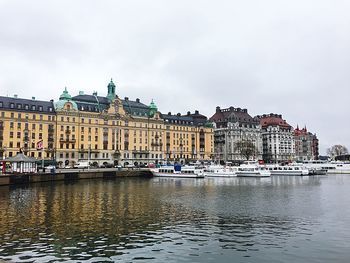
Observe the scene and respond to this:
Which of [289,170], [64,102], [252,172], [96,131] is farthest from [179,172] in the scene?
[64,102]

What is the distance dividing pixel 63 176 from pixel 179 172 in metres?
42.3

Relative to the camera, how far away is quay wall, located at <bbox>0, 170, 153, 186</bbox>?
88356mm

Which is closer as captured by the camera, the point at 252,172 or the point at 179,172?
the point at 252,172

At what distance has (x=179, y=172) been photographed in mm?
131500

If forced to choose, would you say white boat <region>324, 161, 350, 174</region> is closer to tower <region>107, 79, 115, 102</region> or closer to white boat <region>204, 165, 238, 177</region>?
white boat <region>204, 165, 238, 177</region>

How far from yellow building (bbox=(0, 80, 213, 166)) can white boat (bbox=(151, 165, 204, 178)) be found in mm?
34282

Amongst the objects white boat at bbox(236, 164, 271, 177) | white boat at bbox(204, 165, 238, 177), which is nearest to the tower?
white boat at bbox(204, 165, 238, 177)

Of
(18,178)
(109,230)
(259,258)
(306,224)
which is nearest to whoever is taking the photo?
(259,258)

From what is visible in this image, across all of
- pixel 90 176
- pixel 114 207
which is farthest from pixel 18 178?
pixel 114 207

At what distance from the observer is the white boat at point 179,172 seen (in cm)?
12651

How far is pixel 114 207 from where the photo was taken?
165 feet

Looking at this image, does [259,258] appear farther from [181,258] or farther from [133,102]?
[133,102]

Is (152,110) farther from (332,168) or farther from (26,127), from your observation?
(332,168)

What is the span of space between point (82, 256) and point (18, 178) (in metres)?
71.1
